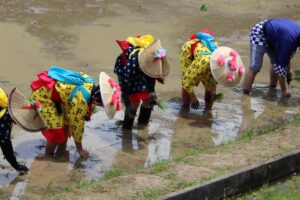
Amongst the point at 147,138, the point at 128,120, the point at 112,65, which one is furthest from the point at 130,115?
the point at 112,65

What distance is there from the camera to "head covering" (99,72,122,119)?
6734 mm

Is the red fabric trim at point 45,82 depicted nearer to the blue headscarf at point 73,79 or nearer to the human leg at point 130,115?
the blue headscarf at point 73,79

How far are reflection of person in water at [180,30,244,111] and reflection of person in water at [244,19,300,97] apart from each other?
1132mm

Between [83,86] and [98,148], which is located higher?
[83,86]

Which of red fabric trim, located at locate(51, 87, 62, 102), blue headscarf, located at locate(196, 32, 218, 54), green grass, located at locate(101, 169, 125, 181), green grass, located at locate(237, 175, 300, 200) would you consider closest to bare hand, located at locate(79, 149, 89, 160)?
green grass, located at locate(101, 169, 125, 181)

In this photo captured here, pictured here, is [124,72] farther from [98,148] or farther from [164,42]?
[164,42]

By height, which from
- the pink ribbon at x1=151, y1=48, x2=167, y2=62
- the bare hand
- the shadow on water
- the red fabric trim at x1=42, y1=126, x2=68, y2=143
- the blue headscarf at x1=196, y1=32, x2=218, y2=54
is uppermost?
the pink ribbon at x1=151, y1=48, x2=167, y2=62

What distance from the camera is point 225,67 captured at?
27.2 ft

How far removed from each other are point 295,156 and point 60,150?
2.48 meters

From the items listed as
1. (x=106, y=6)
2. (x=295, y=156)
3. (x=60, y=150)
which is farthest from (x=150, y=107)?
A: (x=106, y=6)

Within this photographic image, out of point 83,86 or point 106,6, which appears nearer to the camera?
point 83,86

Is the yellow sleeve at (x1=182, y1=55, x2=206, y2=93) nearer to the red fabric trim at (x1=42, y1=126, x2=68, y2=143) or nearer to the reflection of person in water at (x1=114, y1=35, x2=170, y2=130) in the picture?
the reflection of person in water at (x1=114, y1=35, x2=170, y2=130)

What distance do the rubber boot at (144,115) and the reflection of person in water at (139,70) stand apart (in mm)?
115

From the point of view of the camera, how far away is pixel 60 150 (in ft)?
24.0
